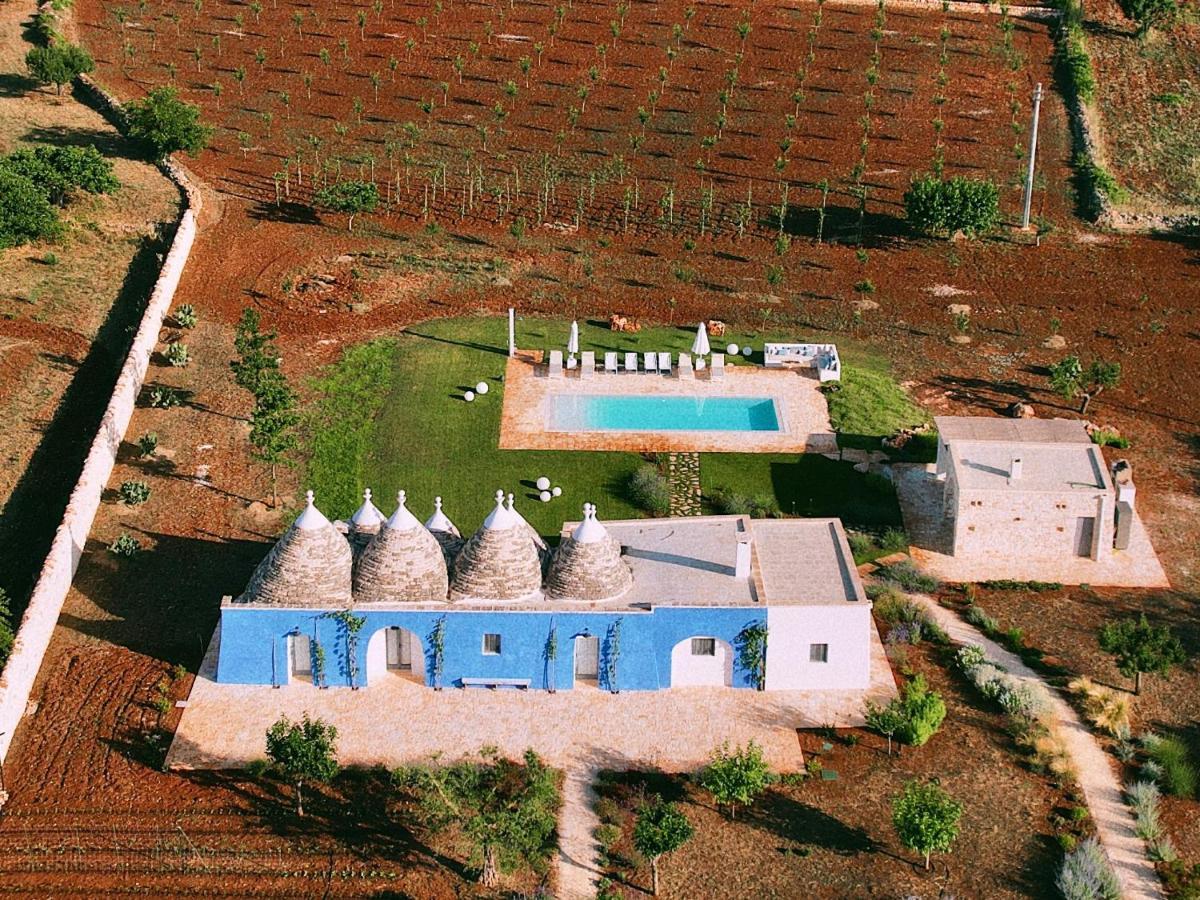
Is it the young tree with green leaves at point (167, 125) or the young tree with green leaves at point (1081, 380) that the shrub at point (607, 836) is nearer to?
the young tree with green leaves at point (1081, 380)

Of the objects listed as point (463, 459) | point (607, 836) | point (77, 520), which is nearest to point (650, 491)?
point (463, 459)

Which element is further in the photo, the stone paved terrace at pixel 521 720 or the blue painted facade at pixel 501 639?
the blue painted facade at pixel 501 639

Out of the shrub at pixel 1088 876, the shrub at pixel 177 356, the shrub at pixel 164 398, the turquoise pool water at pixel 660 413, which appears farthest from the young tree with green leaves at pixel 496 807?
the shrub at pixel 177 356

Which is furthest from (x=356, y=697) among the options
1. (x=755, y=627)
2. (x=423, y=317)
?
(x=423, y=317)

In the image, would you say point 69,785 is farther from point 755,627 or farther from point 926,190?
point 926,190

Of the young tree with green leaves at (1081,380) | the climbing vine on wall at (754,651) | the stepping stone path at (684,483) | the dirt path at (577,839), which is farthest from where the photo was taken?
the young tree with green leaves at (1081,380)

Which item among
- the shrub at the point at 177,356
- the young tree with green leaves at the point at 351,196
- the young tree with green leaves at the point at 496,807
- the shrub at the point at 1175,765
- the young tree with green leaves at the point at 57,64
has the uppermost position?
the young tree with green leaves at the point at 57,64

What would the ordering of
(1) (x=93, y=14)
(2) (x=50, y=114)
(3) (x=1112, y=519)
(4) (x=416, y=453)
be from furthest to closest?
1. (1) (x=93, y=14)
2. (2) (x=50, y=114)
3. (4) (x=416, y=453)
4. (3) (x=1112, y=519)
